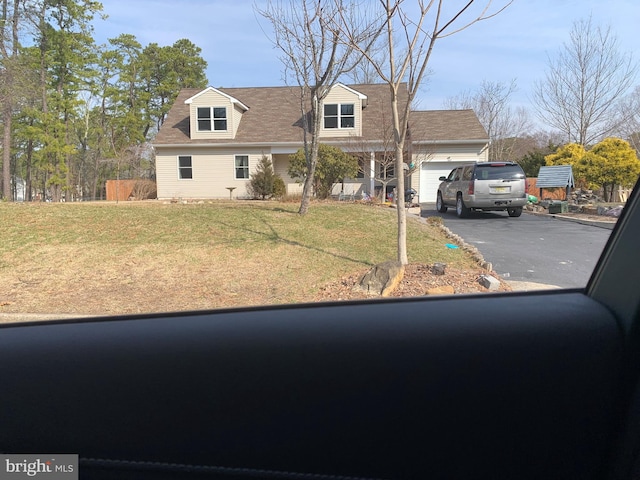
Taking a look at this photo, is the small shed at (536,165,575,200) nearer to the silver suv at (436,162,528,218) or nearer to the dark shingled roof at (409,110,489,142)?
the silver suv at (436,162,528,218)

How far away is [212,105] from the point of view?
23984 millimetres

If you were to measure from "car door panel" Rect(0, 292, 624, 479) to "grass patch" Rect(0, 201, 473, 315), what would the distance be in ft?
17.4

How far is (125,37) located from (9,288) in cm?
3424

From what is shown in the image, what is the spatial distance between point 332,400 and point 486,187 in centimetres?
1290

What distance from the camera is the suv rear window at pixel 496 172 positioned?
12758 mm

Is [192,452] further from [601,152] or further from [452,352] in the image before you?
[601,152]

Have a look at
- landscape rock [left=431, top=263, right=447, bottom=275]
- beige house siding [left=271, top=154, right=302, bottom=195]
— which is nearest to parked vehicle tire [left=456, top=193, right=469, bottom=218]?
landscape rock [left=431, top=263, right=447, bottom=275]

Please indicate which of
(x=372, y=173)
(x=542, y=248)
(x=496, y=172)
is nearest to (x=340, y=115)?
(x=372, y=173)

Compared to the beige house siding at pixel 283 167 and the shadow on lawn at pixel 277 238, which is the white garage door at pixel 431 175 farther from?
the shadow on lawn at pixel 277 238

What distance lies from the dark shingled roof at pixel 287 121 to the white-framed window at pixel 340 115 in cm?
75

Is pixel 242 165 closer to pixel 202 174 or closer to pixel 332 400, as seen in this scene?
pixel 202 174

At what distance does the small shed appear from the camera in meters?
5.49

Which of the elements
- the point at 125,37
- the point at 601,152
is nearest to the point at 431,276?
the point at 601,152

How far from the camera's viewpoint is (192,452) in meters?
1.35
